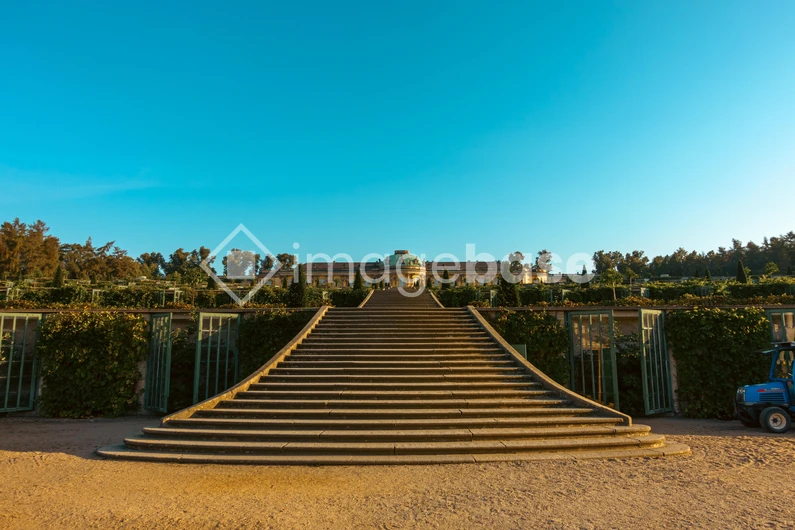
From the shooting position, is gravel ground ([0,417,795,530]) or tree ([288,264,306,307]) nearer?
gravel ground ([0,417,795,530])

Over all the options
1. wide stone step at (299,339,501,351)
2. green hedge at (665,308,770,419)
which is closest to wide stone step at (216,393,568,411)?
wide stone step at (299,339,501,351)

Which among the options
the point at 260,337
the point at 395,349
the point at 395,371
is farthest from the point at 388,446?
the point at 260,337

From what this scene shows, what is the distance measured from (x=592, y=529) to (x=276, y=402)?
21.9ft

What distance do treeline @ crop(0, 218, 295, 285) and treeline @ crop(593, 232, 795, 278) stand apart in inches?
2609

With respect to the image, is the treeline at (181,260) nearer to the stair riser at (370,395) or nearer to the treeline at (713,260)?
the treeline at (713,260)

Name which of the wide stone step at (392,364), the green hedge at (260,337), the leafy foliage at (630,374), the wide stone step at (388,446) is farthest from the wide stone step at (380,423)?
the green hedge at (260,337)

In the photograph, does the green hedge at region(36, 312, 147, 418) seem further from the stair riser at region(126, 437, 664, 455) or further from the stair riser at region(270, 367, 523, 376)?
the stair riser at region(126, 437, 664, 455)

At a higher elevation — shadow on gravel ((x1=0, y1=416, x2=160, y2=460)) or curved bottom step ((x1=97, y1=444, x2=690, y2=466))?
curved bottom step ((x1=97, y1=444, x2=690, y2=466))

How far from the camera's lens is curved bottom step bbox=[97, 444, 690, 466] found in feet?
25.0

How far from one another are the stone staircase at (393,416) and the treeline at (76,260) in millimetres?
30803

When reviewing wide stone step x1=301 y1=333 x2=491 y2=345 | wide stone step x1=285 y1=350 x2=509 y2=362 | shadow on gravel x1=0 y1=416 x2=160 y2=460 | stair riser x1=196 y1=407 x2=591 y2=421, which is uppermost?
wide stone step x1=301 y1=333 x2=491 y2=345

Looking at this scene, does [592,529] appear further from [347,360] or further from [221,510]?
[347,360]

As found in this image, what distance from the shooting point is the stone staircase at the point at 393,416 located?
316 inches

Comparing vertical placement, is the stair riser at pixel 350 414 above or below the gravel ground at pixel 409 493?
above
